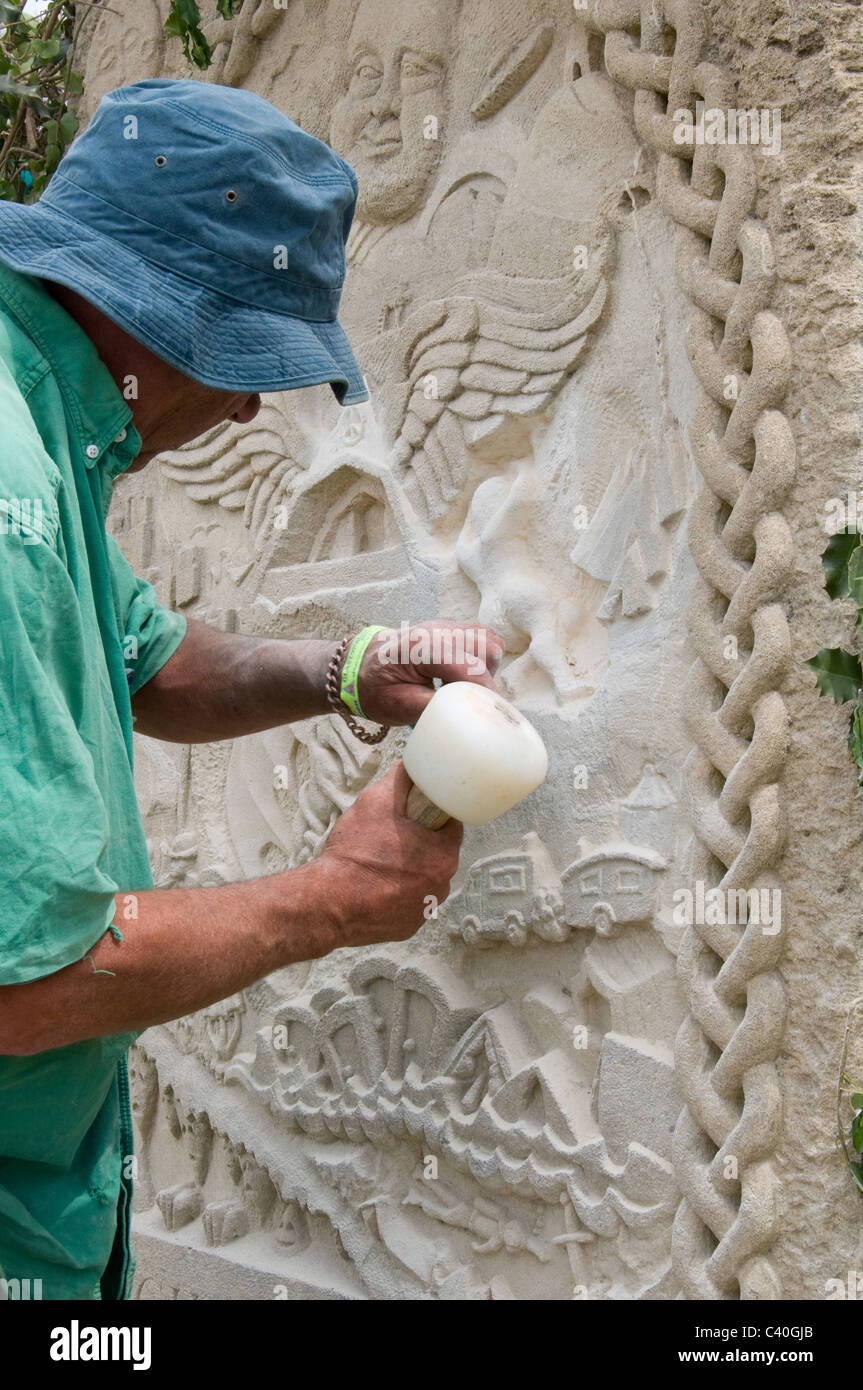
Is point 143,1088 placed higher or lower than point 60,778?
lower

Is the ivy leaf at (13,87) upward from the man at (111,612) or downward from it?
upward

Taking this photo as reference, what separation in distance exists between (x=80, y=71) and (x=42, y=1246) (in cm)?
317

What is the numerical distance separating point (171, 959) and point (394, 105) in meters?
1.91

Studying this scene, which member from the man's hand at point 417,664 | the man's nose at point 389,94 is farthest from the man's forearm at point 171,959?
the man's nose at point 389,94

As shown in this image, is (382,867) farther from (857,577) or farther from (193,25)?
(193,25)

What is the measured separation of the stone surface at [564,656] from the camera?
1.82m

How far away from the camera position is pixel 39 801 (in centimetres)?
130

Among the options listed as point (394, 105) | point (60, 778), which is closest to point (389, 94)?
point (394, 105)

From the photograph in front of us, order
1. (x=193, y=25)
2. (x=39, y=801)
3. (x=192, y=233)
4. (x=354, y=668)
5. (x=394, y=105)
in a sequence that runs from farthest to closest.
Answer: (x=193, y=25), (x=394, y=105), (x=354, y=668), (x=192, y=233), (x=39, y=801)

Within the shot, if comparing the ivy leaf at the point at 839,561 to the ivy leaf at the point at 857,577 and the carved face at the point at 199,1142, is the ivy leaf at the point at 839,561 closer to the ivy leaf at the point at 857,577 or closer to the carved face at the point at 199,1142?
the ivy leaf at the point at 857,577

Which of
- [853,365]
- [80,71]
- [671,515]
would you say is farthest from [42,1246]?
[80,71]

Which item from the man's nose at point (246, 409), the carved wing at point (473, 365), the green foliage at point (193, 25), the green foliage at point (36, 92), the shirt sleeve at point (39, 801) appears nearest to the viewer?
the shirt sleeve at point (39, 801)

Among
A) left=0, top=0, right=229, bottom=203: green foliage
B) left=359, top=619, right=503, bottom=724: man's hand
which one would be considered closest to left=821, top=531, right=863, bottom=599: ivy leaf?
left=359, top=619, right=503, bottom=724: man's hand

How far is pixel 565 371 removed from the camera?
7.45 feet
